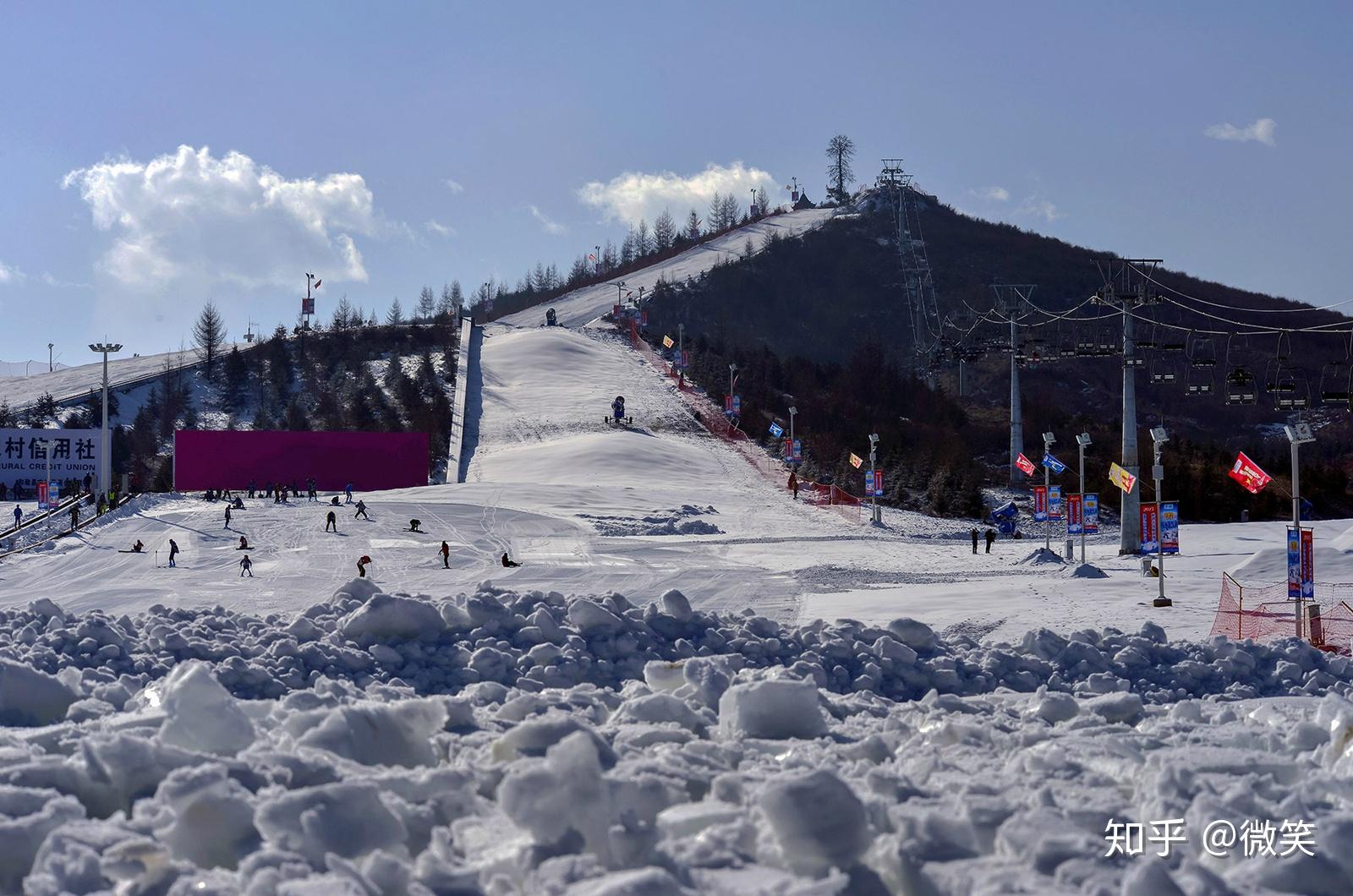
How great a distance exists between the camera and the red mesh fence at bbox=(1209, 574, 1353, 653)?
1681cm

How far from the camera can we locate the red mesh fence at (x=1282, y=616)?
16.8 m

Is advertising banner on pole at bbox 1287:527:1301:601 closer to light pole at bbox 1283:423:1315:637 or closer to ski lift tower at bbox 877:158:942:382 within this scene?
light pole at bbox 1283:423:1315:637

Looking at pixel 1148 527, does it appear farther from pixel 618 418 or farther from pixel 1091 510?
pixel 618 418

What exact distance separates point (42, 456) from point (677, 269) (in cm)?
8789

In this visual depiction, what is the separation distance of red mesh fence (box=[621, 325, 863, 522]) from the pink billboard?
1521 centimetres

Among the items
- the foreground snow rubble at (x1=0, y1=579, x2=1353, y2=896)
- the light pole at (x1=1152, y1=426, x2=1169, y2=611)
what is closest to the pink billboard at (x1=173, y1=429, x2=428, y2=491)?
the light pole at (x1=1152, y1=426, x2=1169, y2=611)

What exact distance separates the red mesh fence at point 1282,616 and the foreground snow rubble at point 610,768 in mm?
4912

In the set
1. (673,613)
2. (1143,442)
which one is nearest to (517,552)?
(673,613)

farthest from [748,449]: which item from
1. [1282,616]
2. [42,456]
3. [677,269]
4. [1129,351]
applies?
[677,269]

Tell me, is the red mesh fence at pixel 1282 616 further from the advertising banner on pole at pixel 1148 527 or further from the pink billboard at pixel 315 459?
the pink billboard at pixel 315 459

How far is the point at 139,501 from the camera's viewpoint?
43875 millimetres

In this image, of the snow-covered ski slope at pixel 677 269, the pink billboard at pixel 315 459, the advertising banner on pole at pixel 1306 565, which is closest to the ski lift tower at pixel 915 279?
the snow-covered ski slope at pixel 677 269

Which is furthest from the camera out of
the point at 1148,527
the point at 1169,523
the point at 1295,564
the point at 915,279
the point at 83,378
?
the point at 915,279

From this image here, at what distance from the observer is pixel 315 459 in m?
53.2
